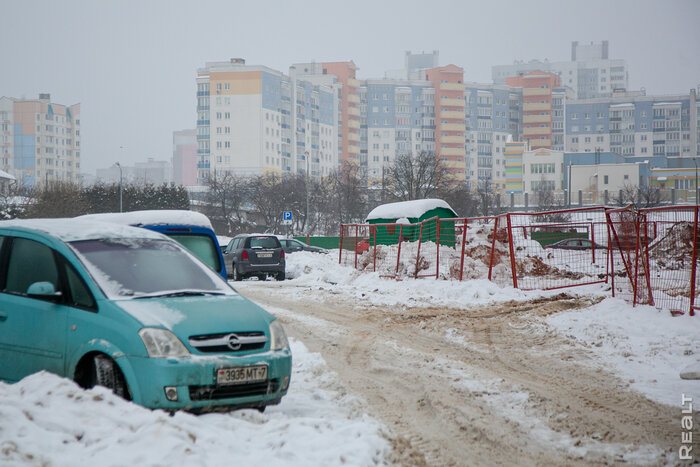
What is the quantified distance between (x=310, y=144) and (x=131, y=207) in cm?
7696

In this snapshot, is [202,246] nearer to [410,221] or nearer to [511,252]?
[511,252]

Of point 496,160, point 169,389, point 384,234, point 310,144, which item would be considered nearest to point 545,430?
point 169,389

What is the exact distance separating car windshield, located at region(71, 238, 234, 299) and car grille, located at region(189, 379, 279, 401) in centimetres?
104

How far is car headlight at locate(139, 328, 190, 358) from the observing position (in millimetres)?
5410

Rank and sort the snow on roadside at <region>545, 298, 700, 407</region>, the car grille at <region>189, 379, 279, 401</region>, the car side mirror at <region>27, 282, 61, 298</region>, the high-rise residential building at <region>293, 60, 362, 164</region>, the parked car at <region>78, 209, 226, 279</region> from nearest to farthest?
the car grille at <region>189, 379, 279, 401</region> < the car side mirror at <region>27, 282, 61, 298</region> < the snow on roadside at <region>545, 298, 700, 407</region> < the parked car at <region>78, 209, 226, 279</region> < the high-rise residential building at <region>293, 60, 362, 164</region>

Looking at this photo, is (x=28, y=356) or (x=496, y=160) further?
(x=496, y=160)

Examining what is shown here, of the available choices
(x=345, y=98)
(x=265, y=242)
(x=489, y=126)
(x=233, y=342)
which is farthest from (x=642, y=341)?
(x=489, y=126)

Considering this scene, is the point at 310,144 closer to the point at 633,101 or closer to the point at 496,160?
the point at 496,160

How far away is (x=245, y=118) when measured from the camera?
12662 centimetres

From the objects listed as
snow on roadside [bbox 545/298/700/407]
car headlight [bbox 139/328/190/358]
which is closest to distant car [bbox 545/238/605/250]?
snow on roadside [bbox 545/298/700/407]

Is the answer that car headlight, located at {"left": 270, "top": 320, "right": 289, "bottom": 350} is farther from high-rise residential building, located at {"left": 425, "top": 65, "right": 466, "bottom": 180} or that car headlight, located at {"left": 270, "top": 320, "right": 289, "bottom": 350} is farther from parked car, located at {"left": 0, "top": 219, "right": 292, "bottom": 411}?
high-rise residential building, located at {"left": 425, "top": 65, "right": 466, "bottom": 180}

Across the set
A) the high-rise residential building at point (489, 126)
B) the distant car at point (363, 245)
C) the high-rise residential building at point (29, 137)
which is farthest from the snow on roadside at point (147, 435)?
the high-rise residential building at point (489, 126)

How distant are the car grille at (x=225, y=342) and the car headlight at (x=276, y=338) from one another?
0.32ft

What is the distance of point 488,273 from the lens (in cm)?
1767
